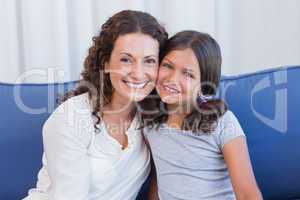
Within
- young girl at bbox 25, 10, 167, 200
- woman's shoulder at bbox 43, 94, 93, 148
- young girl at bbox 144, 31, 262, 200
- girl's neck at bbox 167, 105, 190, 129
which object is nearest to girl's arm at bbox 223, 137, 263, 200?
young girl at bbox 144, 31, 262, 200

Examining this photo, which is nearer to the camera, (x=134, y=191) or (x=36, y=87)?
(x=134, y=191)

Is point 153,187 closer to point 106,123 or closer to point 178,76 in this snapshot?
point 106,123

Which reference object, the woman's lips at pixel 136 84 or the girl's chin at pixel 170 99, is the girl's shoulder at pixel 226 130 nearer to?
the girl's chin at pixel 170 99

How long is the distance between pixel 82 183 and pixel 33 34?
768 millimetres

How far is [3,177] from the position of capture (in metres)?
1.45

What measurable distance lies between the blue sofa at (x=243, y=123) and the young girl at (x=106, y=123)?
0.13m

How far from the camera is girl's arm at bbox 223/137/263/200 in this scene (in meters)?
1.21

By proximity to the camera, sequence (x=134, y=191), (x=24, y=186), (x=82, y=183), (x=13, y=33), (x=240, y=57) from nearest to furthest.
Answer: (x=82, y=183)
(x=134, y=191)
(x=24, y=186)
(x=13, y=33)
(x=240, y=57)

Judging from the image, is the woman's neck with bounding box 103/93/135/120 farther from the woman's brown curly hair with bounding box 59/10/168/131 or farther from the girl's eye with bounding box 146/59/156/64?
the girl's eye with bounding box 146/59/156/64

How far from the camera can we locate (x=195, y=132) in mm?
1319

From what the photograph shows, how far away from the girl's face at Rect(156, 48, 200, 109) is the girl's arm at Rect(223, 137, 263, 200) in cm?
21

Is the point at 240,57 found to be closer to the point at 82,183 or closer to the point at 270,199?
the point at 270,199

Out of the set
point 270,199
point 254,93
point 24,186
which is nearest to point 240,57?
point 254,93

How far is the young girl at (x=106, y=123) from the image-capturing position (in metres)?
1.20
